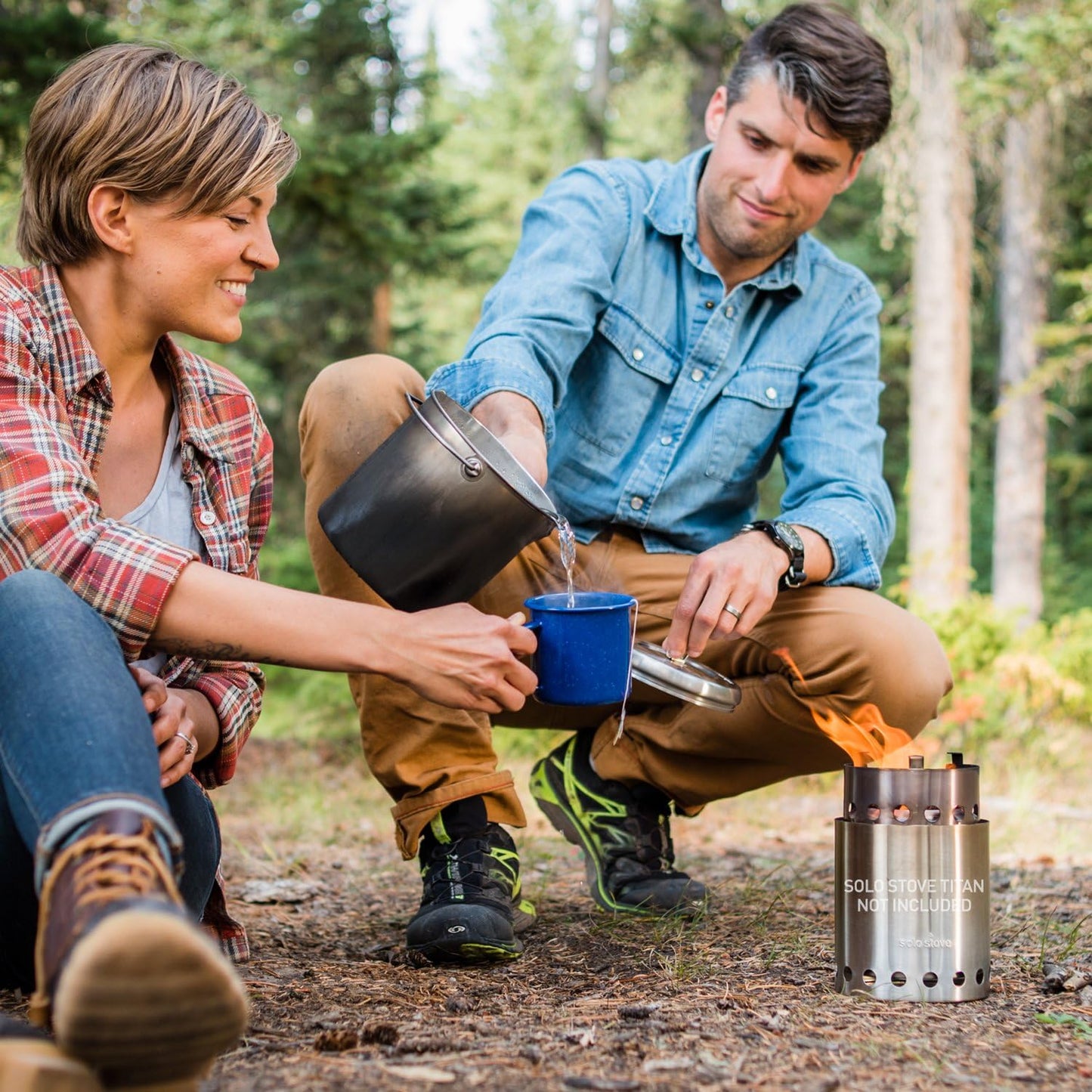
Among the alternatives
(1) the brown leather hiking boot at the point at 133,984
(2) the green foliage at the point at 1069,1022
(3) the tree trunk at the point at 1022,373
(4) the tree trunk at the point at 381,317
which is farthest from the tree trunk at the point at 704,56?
(1) the brown leather hiking boot at the point at 133,984

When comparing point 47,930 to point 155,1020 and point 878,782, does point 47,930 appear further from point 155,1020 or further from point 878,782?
point 878,782

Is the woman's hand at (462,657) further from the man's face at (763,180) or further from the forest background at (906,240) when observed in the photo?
the man's face at (763,180)

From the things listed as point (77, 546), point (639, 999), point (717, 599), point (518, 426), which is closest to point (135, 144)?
point (77, 546)

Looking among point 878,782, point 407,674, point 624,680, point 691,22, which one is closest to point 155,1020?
point 407,674

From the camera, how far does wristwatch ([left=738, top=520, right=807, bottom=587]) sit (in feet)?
9.53

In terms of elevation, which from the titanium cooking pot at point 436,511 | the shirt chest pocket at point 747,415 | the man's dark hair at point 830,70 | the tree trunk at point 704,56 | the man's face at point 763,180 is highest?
the tree trunk at point 704,56

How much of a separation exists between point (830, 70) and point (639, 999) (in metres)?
2.31

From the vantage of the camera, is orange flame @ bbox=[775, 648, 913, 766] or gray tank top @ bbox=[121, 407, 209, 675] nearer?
gray tank top @ bbox=[121, 407, 209, 675]

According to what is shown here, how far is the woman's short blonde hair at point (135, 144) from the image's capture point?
2283 millimetres

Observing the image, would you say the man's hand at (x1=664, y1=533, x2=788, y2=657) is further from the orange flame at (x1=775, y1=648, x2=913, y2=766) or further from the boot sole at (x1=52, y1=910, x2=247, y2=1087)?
the boot sole at (x1=52, y1=910, x2=247, y2=1087)

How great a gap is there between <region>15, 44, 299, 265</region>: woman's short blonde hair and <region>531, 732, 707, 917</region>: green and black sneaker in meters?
1.68

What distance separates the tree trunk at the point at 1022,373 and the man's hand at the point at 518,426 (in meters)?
11.7

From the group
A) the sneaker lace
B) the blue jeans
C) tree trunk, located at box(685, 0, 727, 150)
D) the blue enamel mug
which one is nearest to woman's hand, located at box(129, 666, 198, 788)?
the blue jeans

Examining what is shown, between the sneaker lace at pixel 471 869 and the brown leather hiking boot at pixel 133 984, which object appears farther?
the sneaker lace at pixel 471 869
